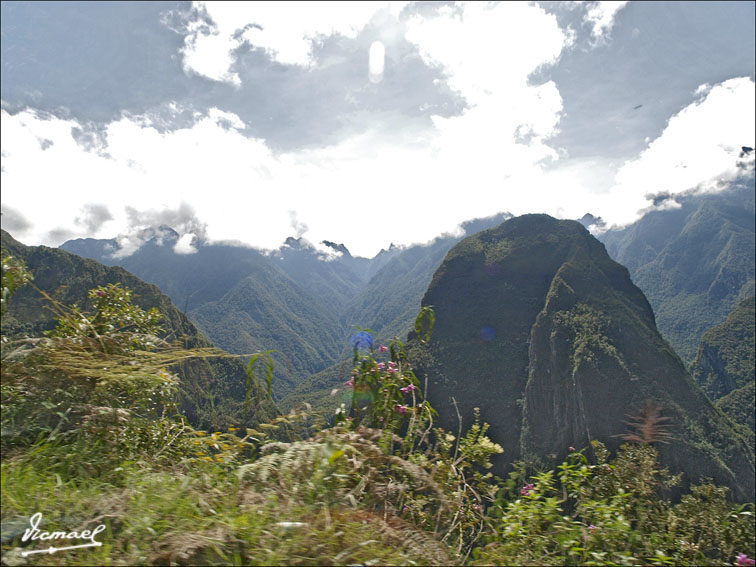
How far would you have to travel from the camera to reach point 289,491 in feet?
7.09

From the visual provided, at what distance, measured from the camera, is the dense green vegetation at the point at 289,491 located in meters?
1.74

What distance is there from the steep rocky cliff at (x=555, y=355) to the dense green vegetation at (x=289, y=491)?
6024 centimetres

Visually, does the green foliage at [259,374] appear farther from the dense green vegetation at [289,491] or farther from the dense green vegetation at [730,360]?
the dense green vegetation at [730,360]

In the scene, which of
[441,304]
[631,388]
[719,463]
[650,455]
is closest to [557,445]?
[631,388]

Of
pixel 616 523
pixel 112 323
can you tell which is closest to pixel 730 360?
pixel 616 523

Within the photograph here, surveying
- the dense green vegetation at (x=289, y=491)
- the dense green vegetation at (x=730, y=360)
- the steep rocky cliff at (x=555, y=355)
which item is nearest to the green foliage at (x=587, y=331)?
the steep rocky cliff at (x=555, y=355)

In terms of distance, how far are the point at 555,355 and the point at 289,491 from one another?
113169 millimetres

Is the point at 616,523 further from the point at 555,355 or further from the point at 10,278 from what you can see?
the point at 555,355

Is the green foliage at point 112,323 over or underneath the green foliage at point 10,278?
underneath

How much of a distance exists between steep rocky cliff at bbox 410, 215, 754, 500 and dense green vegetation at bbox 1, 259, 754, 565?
6024 cm

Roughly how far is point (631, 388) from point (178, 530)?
107661 mm

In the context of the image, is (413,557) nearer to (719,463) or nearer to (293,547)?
(293,547)

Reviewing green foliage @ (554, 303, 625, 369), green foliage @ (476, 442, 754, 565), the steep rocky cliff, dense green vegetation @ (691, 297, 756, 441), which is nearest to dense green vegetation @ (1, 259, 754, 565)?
green foliage @ (476, 442, 754, 565)

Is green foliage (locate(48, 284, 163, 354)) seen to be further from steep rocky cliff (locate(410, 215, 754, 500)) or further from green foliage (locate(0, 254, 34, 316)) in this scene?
steep rocky cliff (locate(410, 215, 754, 500))
